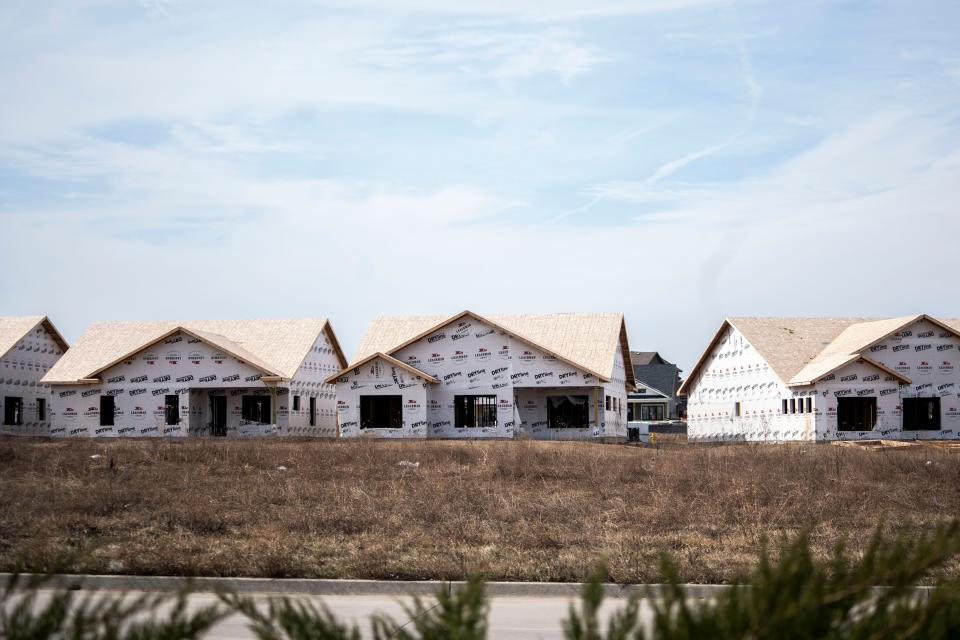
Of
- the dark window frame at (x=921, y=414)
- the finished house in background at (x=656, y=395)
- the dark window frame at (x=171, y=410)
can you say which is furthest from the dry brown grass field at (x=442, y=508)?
the finished house in background at (x=656, y=395)

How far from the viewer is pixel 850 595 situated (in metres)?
3.80

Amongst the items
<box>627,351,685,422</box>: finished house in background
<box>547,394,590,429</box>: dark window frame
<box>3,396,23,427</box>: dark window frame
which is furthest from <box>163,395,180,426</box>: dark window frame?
<box>627,351,685,422</box>: finished house in background

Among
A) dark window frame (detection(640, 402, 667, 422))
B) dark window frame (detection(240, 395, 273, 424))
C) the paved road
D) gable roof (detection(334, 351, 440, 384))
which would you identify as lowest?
dark window frame (detection(640, 402, 667, 422))

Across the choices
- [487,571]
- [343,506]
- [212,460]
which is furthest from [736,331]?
[487,571]

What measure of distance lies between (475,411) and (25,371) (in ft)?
71.8

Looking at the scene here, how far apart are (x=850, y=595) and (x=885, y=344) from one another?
137 feet

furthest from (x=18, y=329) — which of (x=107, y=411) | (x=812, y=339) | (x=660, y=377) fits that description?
(x=660, y=377)

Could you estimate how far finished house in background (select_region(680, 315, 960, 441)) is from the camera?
41344mm

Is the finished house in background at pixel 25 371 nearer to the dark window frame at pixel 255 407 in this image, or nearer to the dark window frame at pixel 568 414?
the dark window frame at pixel 255 407

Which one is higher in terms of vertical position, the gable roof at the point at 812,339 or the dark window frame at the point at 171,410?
the gable roof at the point at 812,339

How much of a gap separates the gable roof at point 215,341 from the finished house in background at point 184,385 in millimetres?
48

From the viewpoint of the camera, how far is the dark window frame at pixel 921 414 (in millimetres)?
42750

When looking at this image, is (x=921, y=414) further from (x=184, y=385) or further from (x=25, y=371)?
(x=25, y=371)

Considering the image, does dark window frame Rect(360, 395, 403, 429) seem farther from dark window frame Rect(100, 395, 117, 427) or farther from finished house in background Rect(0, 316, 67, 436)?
finished house in background Rect(0, 316, 67, 436)
